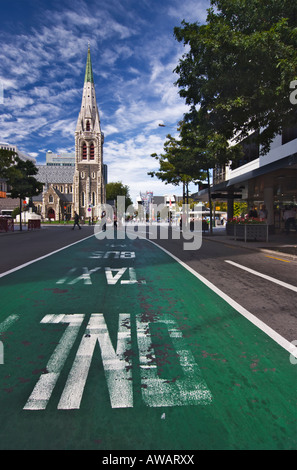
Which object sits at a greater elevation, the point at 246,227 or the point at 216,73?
the point at 216,73

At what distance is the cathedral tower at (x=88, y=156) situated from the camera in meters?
88.9

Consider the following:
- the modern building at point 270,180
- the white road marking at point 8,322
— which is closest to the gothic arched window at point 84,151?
the modern building at point 270,180

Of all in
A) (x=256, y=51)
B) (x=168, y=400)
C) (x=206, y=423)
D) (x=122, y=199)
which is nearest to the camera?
(x=206, y=423)

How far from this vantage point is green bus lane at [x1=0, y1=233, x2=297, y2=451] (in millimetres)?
1893

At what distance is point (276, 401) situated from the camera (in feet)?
7.38

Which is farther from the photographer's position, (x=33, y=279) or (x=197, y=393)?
(x=33, y=279)

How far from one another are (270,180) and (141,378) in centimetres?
2208

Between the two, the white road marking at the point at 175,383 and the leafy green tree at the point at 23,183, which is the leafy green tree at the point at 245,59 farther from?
the leafy green tree at the point at 23,183

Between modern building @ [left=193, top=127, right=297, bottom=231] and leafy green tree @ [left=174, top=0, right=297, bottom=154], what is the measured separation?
6436 mm

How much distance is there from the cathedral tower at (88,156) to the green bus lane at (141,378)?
278 feet

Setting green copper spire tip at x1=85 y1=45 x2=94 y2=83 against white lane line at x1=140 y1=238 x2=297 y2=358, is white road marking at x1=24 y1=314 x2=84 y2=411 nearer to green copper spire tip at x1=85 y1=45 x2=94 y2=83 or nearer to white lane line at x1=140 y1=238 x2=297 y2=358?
white lane line at x1=140 y1=238 x2=297 y2=358
